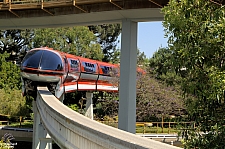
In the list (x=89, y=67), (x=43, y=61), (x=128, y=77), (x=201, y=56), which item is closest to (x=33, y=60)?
(x=43, y=61)

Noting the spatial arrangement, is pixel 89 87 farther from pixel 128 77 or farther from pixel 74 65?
pixel 128 77

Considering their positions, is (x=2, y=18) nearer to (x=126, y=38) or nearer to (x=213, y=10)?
(x=126, y=38)

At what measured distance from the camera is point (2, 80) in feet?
134

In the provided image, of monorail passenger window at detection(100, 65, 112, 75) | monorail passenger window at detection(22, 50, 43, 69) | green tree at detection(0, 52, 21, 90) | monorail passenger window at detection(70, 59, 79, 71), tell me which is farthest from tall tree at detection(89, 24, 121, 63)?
monorail passenger window at detection(22, 50, 43, 69)

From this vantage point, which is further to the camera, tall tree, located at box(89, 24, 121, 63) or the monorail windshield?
tall tree, located at box(89, 24, 121, 63)

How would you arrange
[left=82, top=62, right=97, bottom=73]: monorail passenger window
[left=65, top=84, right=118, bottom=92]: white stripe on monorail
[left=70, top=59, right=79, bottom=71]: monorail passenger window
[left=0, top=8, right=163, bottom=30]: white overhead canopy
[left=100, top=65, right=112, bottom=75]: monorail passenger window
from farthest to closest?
[left=100, top=65, right=112, bottom=75]: monorail passenger window, [left=82, top=62, right=97, bottom=73]: monorail passenger window, [left=65, top=84, right=118, bottom=92]: white stripe on monorail, [left=70, top=59, right=79, bottom=71]: monorail passenger window, [left=0, top=8, right=163, bottom=30]: white overhead canopy

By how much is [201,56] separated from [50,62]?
552 inches

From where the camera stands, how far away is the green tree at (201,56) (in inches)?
280

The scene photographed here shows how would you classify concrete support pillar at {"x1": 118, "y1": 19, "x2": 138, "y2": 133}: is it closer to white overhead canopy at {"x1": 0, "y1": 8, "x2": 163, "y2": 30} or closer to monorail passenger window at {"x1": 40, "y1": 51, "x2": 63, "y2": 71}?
white overhead canopy at {"x1": 0, "y1": 8, "x2": 163, "y2": 30}

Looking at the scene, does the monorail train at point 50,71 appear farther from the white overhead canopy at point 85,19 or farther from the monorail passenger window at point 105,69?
the monorail passenger window at point 105,69

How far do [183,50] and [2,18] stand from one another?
17735 mm

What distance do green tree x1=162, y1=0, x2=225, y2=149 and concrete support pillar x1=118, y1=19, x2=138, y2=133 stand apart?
36.9ft

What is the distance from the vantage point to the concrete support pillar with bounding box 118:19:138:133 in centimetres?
1903

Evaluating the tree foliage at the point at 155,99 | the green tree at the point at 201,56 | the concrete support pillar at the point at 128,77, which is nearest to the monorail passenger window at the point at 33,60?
the concrete support pillar at the point at 128,77
